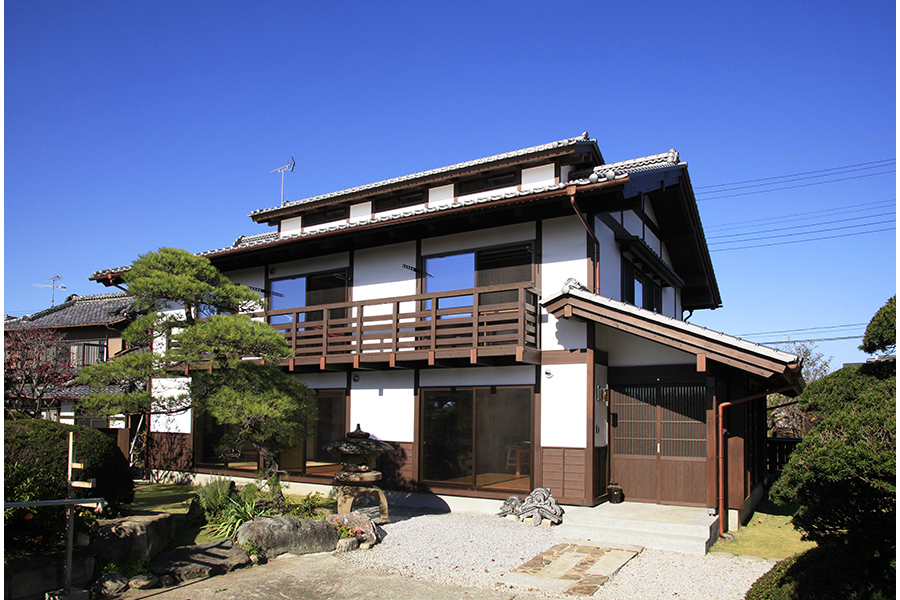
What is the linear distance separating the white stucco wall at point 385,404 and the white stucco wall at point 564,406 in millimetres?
2916

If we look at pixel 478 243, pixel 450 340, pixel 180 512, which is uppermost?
pixel 478 243

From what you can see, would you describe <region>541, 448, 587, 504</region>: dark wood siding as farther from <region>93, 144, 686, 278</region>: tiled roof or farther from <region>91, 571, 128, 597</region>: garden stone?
<region>91, 571, 128, 597</region>: garden stone

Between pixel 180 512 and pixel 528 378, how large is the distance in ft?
22.9

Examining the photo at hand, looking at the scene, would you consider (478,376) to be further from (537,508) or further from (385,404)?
(537,508)

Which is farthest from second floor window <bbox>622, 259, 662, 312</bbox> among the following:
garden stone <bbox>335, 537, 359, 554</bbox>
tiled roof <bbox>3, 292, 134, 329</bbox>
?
tiled roof <bbox>3, 292, 134, 329</bbox>

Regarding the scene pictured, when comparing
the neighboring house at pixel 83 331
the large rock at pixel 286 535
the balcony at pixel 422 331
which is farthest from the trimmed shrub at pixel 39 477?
the neighboring house at pixel 83 331

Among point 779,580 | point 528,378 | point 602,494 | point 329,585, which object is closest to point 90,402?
point 329,585

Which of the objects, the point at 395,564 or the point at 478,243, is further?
the point at 478,243

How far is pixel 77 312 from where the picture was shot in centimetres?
2653

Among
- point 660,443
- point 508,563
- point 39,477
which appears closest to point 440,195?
point 660,443

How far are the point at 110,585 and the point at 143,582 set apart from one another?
33cm

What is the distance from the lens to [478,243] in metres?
13.3

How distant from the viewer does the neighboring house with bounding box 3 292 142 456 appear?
19.6 metres

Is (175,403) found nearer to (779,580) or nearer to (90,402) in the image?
(90,402)
